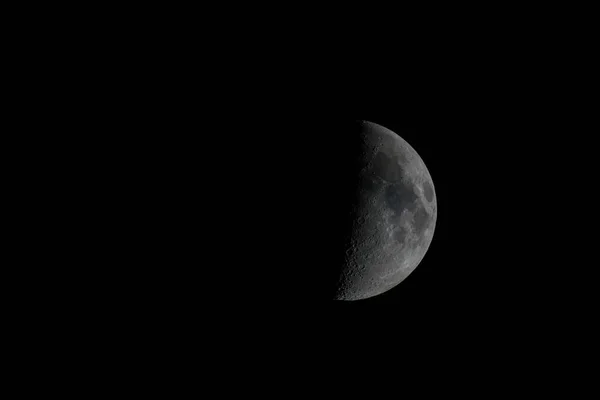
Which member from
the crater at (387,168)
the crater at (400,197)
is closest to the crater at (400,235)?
the crater at (400,197)

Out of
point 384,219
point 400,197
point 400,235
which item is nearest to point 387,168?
point 400,197

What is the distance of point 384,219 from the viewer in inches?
159

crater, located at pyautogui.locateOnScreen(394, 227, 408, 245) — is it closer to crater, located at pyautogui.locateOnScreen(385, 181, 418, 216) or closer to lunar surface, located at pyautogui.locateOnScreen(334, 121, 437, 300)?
lunar surface, located at pyautogui.locateOnScreen(334, 121, 437, 300)

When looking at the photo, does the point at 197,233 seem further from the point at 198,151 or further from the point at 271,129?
the point at 271,129

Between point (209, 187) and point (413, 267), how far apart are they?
7.47 feet

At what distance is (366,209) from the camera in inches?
155

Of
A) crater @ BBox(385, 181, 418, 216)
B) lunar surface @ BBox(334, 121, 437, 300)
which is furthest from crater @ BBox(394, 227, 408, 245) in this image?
crater @ BBox(385, 181, 418, 216)

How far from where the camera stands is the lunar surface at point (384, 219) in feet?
13.1

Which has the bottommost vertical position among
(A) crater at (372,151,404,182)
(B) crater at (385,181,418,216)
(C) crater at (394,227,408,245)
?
(C) crater at (394,227,408,245)

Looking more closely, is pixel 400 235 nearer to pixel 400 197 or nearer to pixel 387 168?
pixel 400 197

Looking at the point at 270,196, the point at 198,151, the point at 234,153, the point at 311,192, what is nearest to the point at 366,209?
the point at 311,192

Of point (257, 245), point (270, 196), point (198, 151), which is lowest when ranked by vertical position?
point (257, 245)

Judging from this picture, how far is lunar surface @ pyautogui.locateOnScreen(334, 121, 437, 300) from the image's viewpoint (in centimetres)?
398

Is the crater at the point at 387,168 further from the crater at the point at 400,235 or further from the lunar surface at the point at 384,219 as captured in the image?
the crater at the point at 400,235
